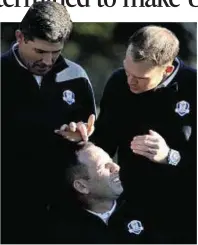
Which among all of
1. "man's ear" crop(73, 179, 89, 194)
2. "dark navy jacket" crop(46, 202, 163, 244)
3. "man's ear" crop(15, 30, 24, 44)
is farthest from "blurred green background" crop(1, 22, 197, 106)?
"dark navy jacket" crop(46, 202, 163, 244)

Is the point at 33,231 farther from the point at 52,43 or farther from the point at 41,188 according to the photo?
the point at 52,43

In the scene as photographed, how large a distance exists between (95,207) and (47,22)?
0.70 metres

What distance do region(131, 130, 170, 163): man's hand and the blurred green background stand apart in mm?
209

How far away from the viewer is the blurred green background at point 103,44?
418 centimetres

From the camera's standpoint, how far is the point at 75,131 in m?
4.17

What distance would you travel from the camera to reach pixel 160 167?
415 centimetres

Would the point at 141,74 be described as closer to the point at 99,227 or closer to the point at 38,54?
the point at 38,54

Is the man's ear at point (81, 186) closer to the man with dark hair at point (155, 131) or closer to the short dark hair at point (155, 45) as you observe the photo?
the man with dark hair at point (155, 131)

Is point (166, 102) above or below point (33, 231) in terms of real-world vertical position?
above

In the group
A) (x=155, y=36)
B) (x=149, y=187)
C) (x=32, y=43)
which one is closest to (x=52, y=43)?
(x=32, y=43)

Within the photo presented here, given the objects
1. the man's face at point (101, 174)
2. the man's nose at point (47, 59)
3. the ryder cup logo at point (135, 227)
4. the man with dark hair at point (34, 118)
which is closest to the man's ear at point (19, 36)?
the man with dark hair at point (34, 118)

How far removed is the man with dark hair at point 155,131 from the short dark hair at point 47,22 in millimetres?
249

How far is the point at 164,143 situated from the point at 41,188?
1.57 feet

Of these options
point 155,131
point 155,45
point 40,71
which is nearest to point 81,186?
point 155,131
